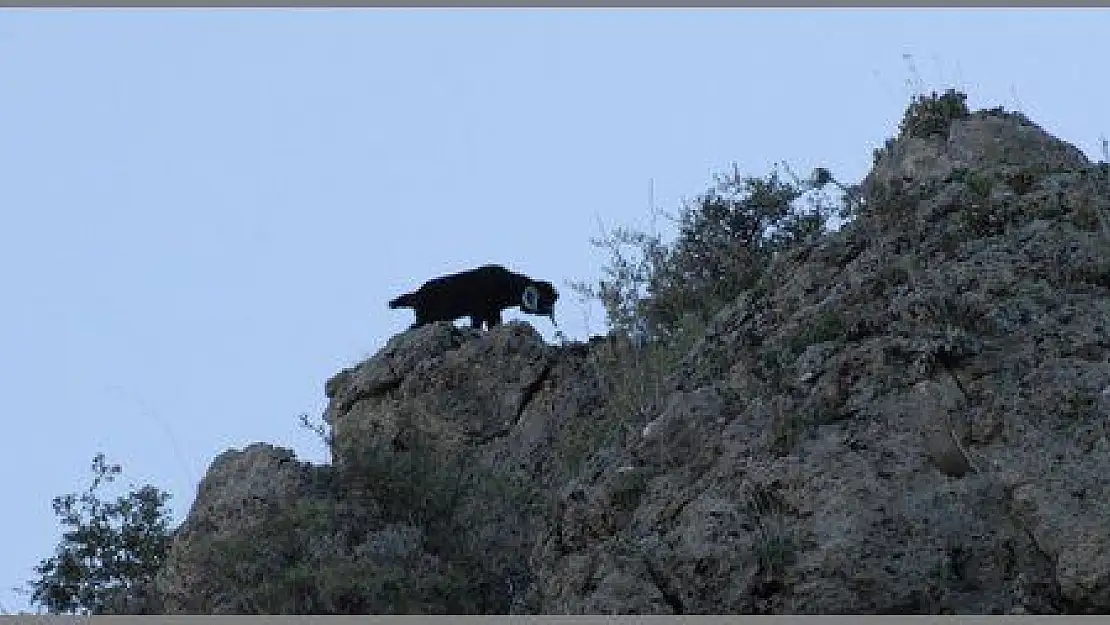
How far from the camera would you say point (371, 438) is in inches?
798

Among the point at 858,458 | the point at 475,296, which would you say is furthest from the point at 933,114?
the point at 475,296

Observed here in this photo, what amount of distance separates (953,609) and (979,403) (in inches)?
68.6

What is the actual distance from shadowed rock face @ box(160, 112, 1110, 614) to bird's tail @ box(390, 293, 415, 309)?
11621mm

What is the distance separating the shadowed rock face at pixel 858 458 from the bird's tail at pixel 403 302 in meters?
11.6

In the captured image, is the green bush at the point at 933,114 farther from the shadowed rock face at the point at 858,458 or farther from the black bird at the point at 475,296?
the black bird at the point at 475,296

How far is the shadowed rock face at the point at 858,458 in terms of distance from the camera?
11.9 m

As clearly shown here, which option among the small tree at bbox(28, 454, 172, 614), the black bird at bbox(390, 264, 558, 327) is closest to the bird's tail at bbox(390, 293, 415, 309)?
the black bird at bbox(390, 264, 558, 327)

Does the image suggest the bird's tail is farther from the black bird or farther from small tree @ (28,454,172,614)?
small tree @ (28,454,172,614)

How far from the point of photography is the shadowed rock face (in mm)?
11906

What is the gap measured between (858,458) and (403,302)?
62.8 feet

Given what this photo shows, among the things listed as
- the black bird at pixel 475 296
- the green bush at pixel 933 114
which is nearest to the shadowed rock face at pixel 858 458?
the green bush at pixel 933 114

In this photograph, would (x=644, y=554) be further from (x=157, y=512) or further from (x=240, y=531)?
(x=157, y=512)
